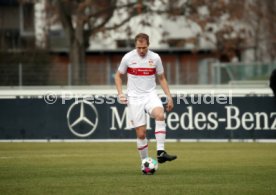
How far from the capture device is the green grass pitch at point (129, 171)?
12.5 meters

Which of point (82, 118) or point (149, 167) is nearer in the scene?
point (149, 167)

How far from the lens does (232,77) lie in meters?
34.0

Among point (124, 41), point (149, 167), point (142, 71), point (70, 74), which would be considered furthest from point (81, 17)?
point (149, 167)

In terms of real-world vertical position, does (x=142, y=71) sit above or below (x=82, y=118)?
above

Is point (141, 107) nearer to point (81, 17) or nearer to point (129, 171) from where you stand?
point (129, 171)

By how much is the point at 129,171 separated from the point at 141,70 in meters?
1.62

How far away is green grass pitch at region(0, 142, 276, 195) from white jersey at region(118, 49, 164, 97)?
4.31 feet

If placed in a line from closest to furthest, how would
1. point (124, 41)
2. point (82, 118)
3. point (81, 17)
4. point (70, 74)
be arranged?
point (82, 118), point (70, 74), point (81, 17), point (124, 41)

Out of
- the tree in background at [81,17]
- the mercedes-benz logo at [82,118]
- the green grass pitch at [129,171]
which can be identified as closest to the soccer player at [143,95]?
the green grass pitch at [129,171]

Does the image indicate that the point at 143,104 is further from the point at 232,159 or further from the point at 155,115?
the point at 232,159

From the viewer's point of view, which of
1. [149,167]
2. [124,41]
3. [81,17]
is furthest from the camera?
[124,41]

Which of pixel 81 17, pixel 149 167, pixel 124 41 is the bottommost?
pixel 149 167

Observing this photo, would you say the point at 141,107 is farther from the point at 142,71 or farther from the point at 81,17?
the point at 81,17

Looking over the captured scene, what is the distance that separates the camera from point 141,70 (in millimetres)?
15164
